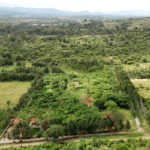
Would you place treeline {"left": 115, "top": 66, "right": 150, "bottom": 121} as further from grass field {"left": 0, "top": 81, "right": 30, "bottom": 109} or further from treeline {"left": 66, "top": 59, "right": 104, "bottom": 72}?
grass field {"left": 0, "top": 81, "right": 30, "bottom": 109}

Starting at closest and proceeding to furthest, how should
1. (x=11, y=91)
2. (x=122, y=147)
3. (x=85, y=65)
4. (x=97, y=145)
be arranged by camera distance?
(x=122, y=147) → (x=97, y=145) → (x=11, y=91) → (x=85, y=65)

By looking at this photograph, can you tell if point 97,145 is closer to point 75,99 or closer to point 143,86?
point 75,99

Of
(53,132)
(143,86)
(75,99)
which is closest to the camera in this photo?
(53,132)

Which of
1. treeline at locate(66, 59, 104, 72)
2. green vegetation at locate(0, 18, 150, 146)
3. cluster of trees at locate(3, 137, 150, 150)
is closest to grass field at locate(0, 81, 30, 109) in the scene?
green vegetation at locate(0, 18, 150, 146)

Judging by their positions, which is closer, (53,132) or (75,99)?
(53,132)

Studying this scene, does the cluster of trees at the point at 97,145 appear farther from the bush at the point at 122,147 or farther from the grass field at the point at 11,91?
the grass field at the point at 11,91

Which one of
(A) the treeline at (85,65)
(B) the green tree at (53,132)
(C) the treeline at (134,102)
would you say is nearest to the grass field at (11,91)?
(B) the green tree at (53,132)

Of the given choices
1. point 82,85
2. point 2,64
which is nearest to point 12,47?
point 2,64

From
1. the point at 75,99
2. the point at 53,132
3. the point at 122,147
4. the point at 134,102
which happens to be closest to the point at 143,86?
the point at 134,102
